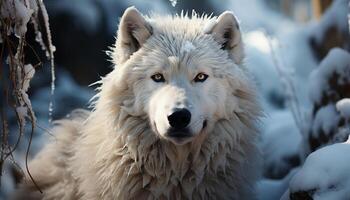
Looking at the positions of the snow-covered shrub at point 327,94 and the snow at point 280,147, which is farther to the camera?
the snow at point 280,147

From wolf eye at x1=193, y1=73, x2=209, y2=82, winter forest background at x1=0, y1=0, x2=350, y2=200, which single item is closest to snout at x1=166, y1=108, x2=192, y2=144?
wolf eye at x1=193, y1=73, x2=209, y2=82

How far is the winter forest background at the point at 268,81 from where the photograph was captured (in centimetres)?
333

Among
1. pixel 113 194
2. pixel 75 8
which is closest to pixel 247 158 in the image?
pixel 113 194

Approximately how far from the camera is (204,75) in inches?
150

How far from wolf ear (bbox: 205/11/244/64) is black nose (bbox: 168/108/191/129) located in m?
0.88

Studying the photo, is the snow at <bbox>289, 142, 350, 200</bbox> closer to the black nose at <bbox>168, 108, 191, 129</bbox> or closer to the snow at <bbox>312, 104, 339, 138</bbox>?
the black nose at <bbox>168, 108, 191, 129</bbox>

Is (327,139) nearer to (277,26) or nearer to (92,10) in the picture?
(92,10)

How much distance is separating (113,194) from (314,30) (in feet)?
18.8

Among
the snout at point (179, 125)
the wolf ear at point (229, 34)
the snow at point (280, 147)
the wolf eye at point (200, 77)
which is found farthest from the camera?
the snow at point (280, 147)

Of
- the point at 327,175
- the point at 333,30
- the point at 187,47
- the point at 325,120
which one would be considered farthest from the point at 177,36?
the point at 333,30

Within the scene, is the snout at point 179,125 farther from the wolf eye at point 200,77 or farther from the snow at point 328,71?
the snow at point 328,71

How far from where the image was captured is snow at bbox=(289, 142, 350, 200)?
10.6 feet

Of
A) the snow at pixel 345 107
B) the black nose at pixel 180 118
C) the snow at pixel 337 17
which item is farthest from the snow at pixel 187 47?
the snow at pixel 337 17

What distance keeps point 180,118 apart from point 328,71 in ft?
8.58
